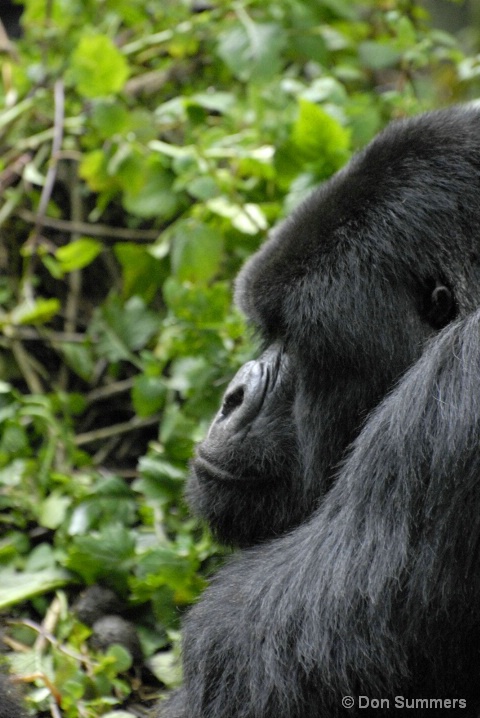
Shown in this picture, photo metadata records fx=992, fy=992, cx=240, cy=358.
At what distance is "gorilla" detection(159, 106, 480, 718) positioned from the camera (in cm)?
197

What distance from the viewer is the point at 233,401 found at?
263cm

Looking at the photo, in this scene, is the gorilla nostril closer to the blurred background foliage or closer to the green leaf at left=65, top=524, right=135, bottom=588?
the blurred background foliage

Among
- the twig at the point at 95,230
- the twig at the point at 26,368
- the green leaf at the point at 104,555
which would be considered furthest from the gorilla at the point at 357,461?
the twig at the point at 95,230

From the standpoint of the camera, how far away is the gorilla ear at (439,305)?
2334mm

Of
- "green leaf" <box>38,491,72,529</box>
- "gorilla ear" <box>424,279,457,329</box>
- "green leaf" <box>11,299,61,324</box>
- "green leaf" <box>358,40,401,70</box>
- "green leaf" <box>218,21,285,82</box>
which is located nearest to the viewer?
"gorilla ear" <box>424,279,457,329</box>

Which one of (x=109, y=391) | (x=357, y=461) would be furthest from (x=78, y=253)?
(x=357, y=461)

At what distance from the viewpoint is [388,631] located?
1971mm

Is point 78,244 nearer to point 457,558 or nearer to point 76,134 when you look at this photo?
point 76,134

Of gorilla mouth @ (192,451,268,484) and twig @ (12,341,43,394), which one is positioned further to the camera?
twig @ (12,341,43,394)

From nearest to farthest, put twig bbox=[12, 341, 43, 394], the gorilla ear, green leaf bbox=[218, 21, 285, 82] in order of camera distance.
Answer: the gorilla ear, twig bbox=[12, 341, 43, 394], green leaf bbox=[218, 21, 285, 82]

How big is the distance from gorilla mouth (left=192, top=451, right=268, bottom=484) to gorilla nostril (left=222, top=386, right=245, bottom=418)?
0.44ft

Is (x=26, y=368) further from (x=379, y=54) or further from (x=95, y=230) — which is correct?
(x=379, y=54)

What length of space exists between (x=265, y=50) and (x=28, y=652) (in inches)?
112

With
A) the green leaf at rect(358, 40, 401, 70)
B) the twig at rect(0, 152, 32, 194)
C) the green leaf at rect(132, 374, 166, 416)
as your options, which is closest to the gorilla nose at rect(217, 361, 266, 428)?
the green leaf at rect(132, 374, 166, 416)
